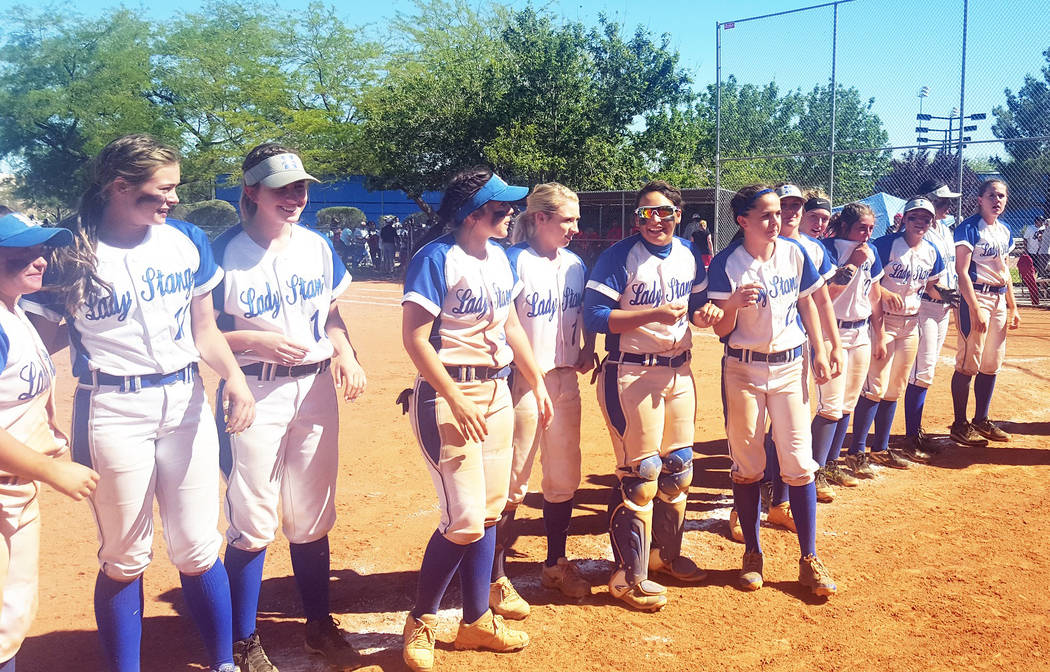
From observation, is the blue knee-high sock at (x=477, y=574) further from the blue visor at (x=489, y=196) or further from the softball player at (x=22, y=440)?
the softball player at (x=22, y=440)

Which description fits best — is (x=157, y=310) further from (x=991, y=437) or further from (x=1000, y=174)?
(x=1000, y=174)

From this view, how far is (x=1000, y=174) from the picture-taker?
14773 mm

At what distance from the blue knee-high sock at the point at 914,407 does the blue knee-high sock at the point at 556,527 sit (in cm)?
390

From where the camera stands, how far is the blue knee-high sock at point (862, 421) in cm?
639

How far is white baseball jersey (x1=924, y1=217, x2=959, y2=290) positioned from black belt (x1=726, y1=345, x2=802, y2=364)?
9.82 feet

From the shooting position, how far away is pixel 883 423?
6.59 m

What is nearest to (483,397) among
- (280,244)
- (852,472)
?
(280,244)

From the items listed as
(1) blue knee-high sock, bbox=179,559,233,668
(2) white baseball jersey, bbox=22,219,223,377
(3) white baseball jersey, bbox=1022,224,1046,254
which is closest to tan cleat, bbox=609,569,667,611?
(1) blue knee-high sock, bbox=179,559,233,668

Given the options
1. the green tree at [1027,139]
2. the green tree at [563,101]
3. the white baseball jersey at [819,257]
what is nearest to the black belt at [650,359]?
the white baseball jersey at [819,257]

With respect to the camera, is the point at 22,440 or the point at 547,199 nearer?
the point at 22,440

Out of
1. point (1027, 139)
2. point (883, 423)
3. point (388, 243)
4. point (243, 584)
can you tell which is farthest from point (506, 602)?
point (388, 243)

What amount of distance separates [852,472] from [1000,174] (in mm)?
11201

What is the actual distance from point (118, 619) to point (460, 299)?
1.78m

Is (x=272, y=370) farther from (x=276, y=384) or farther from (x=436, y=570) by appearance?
(x=436, y=570)
